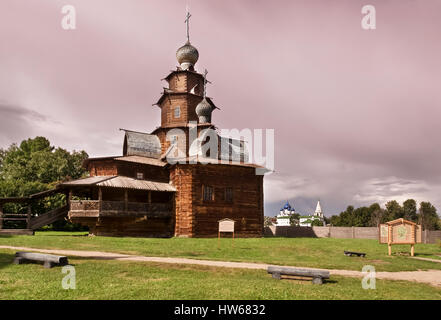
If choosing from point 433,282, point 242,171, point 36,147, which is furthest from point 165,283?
point 36,147

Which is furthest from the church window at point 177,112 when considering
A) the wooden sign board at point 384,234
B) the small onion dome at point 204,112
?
the wooden sign board at point 384,234

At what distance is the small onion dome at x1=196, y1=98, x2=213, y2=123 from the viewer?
34456mm

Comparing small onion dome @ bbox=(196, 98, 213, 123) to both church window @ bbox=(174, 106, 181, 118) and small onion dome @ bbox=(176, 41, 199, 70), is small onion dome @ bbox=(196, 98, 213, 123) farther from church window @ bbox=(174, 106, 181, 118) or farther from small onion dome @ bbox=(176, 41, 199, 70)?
small onion dome @ bbox=(176, 41, 199, 70)

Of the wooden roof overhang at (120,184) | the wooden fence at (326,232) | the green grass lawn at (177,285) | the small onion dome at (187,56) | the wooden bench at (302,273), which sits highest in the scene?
the small onion dome at (187,56)

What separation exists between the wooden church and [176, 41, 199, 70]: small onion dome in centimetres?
167

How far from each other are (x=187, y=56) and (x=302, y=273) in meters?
32.1

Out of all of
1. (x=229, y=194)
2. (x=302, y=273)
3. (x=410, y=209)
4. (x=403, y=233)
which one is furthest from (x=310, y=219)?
(x=302, y=273)

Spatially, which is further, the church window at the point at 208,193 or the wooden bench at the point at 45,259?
the church window at the point at 208,193

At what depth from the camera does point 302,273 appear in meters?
9.74

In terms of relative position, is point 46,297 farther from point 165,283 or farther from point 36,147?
point 36,147

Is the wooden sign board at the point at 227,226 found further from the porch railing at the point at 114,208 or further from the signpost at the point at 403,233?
the porch railing at the point at 114,208

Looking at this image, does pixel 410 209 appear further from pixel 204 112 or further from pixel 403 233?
pixel 403 233

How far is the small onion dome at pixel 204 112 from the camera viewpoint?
34.5 m
